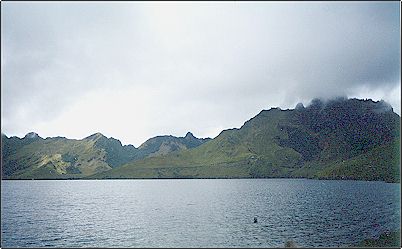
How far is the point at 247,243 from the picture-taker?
215 ft

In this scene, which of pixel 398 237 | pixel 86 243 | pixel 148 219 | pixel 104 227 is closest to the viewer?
pixel 398 237

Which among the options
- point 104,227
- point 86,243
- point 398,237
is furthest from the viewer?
point 104,227

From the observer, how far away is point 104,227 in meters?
86.9

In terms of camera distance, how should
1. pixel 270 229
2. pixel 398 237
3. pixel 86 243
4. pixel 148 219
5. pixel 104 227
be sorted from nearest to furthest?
pixel 398 237, pixel 86 243, pixel 270 229, pixel 104 227, pixel 148 219

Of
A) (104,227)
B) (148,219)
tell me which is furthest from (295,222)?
(104,227)

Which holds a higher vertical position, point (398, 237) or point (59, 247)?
point (398, 237)

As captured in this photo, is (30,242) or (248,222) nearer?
(30,242)

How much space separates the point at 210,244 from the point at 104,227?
3458 centimetres

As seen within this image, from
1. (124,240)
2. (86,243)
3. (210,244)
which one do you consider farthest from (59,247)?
(210,244)

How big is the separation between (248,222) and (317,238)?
24.2 metres

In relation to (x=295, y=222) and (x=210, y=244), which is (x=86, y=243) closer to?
(x=210, y=244)

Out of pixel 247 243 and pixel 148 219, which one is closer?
pixel 247 243

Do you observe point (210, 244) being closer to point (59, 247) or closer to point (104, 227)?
point (59, 247)

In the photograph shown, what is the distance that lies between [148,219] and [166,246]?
37.9 metres
